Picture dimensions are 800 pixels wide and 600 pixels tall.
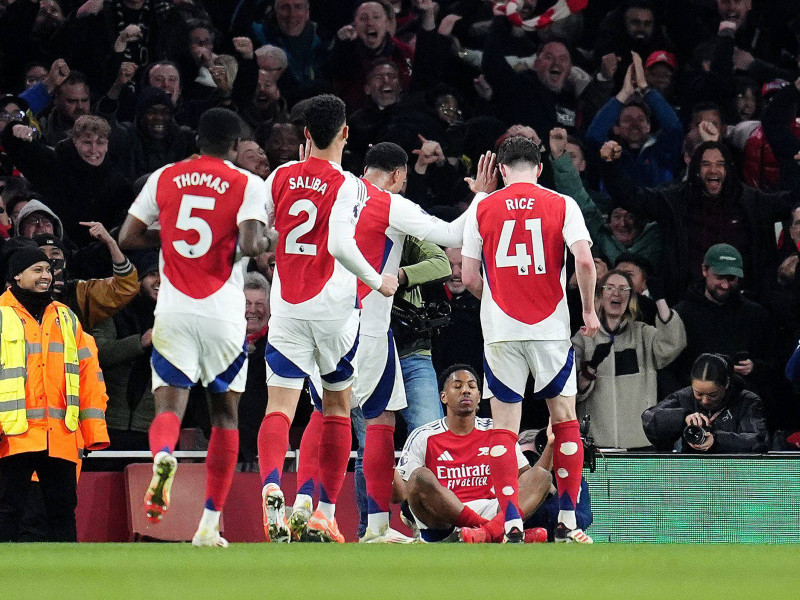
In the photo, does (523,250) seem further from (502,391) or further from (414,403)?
(414,403)

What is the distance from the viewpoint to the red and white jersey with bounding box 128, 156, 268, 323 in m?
6.88

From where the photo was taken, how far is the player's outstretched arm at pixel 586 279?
8055 millimetres

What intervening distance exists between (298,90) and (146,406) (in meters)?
4.03

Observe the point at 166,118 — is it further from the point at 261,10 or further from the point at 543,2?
the point at 543,2

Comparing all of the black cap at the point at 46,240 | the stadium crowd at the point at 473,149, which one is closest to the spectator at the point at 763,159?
the stadium crowd at the point at 473,149

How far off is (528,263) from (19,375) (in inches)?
140

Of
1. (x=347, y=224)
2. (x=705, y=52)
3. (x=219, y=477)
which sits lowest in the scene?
(x=219, y=477)

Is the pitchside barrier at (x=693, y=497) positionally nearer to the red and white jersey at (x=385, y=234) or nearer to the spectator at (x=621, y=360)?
the spectator at (x=621, y=360)

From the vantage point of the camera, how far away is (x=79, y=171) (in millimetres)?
12125

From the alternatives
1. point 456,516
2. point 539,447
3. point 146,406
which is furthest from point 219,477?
point 146,406

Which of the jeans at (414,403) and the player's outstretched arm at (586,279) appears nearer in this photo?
the player's outstretched arm at (586,279)

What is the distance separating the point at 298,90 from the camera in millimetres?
13688

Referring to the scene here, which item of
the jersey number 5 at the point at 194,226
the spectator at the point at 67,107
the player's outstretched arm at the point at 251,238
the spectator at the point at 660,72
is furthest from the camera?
the spectator at the point at 660,72

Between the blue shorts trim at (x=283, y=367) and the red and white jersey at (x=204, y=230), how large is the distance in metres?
0.87
